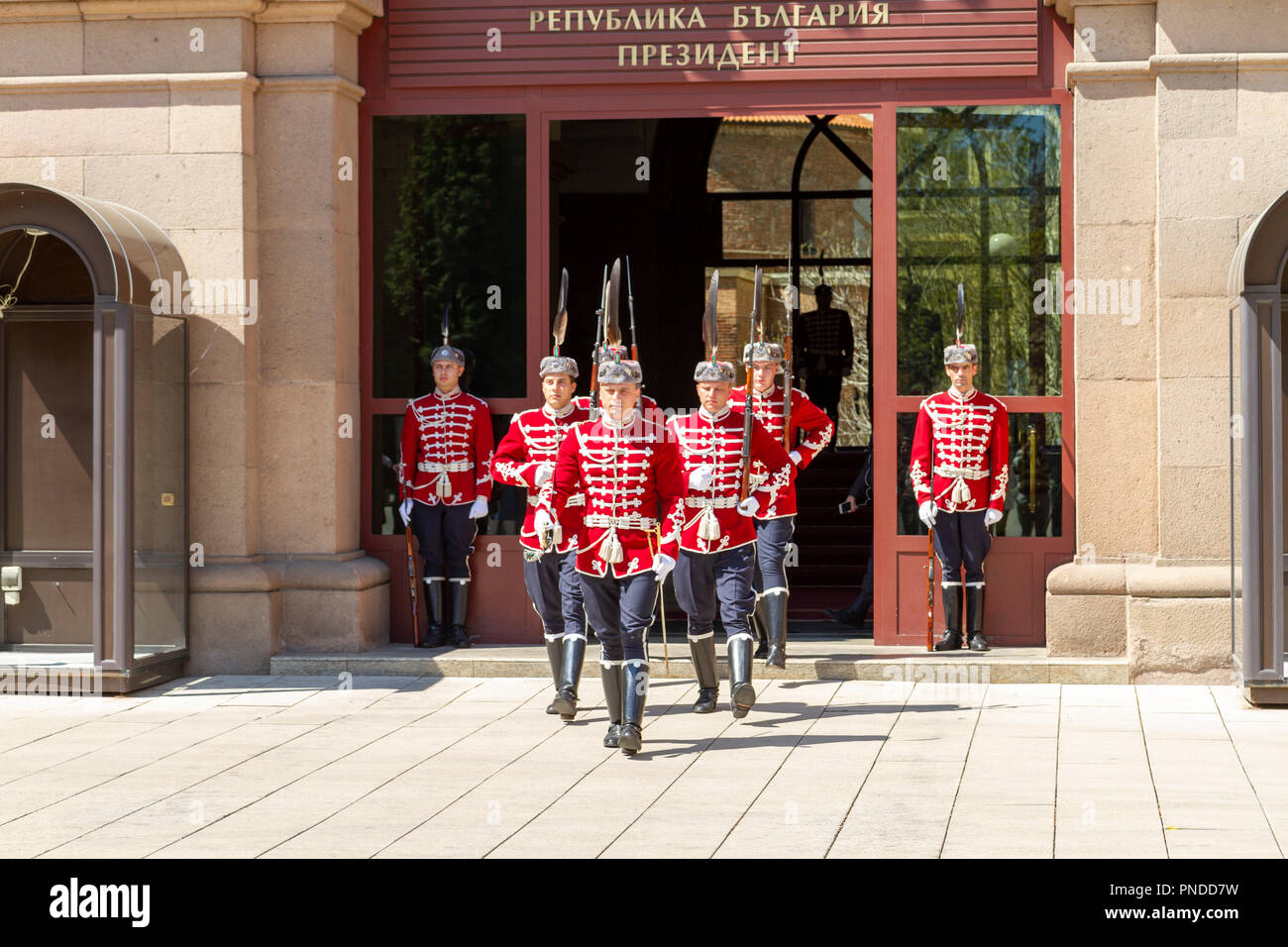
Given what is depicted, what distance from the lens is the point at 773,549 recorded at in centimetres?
1119

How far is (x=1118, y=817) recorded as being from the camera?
7105 mm

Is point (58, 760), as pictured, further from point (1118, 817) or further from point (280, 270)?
point (1118, 817)

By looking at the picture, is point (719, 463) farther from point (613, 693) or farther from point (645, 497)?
point (613, 693)

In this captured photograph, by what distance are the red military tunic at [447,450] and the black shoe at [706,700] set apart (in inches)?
104

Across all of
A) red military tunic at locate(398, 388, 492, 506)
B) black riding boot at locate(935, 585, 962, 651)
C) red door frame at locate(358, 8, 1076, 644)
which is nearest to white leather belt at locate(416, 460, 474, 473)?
red military tunic at locate(398, 388, 492, 506)

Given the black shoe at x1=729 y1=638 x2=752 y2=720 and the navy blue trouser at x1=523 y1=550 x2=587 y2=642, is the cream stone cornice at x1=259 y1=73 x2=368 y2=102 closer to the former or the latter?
the navy blue trouser at x1=523 y1=550 x2=587 y2=642

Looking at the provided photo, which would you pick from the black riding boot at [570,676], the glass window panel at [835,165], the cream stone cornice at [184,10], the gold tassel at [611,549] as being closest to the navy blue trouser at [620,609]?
the gold tassel at [611,549]

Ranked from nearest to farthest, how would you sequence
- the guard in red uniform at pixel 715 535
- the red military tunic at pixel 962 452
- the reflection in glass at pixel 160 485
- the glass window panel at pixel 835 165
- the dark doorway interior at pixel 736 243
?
1. the guard in red uniform at pixel 715 535
2. the reflection in glass at pixel 160 485
3. the red military tunic at pixel 962 452
4. the dark doorway interior at pixel 736 243
5. the glass window panel at pixel 835 165

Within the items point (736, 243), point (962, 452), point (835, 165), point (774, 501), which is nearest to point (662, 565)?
point (774, 501)

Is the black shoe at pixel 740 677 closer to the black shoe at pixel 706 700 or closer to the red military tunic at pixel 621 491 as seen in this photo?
the black shoe at pixel 706 700

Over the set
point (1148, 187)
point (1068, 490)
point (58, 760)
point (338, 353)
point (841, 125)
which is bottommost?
point (58, 760)

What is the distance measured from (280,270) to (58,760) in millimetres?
4198

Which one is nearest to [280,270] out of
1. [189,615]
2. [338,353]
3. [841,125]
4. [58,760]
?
[338,353]

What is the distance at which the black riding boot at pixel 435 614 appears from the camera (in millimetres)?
12008
